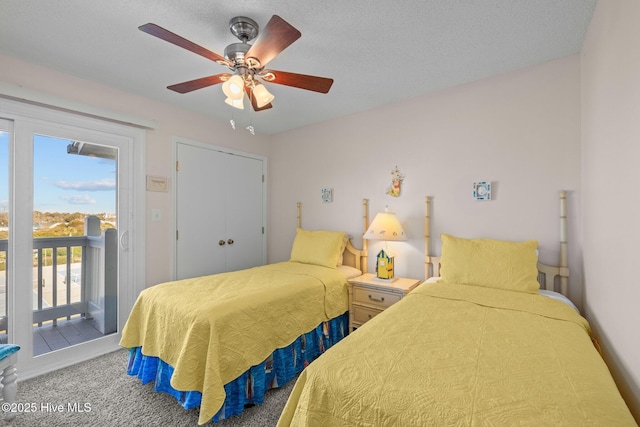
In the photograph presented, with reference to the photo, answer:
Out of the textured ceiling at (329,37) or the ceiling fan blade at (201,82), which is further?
the ceiling fan blade at (201,82)

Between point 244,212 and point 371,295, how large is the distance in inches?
77.2

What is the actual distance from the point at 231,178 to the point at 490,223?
281 cm

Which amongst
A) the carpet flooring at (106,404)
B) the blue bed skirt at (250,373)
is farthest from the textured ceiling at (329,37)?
the carpet flooring at (106,404)

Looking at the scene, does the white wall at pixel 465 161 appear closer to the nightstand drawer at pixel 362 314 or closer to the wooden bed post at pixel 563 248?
the wooden bed post at pixel 563 248

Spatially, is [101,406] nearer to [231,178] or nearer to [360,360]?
[360,360]

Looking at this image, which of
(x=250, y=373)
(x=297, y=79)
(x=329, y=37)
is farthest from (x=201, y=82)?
(x=250, y=373)

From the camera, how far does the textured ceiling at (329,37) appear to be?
157 cm

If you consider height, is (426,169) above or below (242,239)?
above

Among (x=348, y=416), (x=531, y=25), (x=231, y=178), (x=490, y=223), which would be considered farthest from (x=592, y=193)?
(x=231, y=178)

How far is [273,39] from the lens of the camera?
1387 mm

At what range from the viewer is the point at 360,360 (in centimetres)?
110

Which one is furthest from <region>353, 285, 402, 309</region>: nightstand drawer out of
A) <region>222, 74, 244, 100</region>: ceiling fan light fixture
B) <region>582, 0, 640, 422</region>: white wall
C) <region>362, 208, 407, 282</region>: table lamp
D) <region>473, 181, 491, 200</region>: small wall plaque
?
<region>222, 74, 244, 100</region>: ceiling fan light fixture

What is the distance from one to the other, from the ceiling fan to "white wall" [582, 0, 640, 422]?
1332mm

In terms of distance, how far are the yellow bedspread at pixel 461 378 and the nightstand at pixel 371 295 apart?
950mm
